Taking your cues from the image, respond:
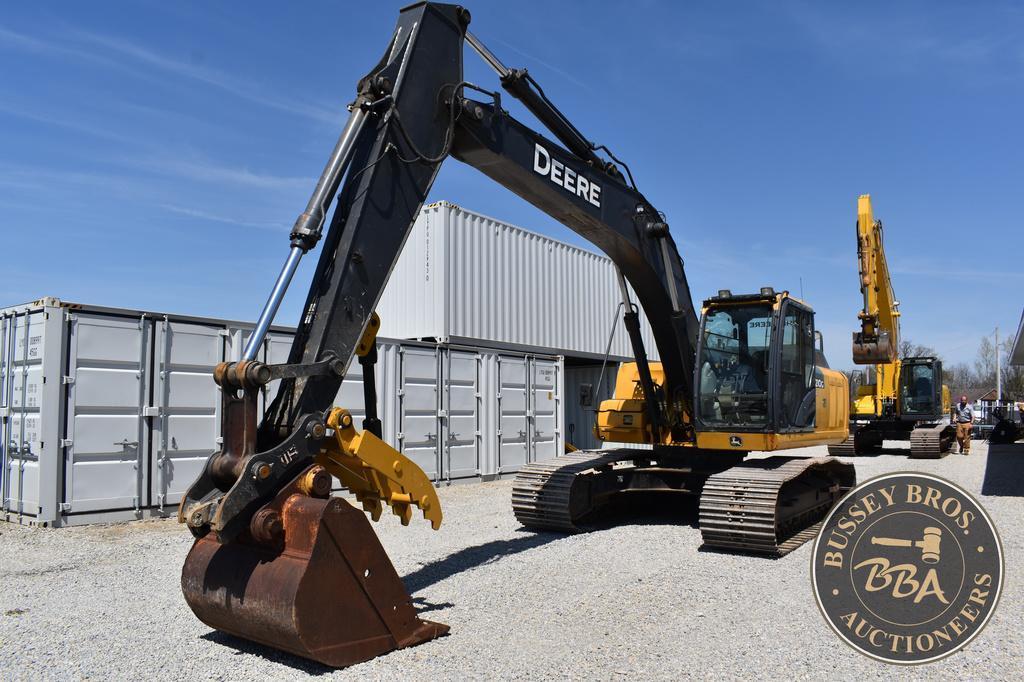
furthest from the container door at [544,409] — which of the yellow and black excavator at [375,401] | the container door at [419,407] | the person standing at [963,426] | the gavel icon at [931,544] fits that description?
the person standing at [963,426]

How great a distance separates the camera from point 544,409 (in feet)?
51.5

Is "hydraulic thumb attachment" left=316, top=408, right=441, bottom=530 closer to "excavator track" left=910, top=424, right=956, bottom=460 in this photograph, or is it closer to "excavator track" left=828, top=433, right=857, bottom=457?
"excavator track" left=828, top=433, right=857, bottom=457

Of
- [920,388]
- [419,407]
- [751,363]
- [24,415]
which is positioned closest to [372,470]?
[751,363]

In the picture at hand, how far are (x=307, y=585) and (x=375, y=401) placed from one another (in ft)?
5.56

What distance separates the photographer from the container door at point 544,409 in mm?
15328

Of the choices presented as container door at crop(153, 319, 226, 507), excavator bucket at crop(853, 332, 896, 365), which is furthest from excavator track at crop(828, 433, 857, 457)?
container door at crop(153, 319, 226, 507)

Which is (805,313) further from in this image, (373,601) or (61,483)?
(61,483)

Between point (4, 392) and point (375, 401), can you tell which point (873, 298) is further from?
point (4, 392)

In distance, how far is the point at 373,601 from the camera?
15.0 feet

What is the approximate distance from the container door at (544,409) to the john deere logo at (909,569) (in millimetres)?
11005

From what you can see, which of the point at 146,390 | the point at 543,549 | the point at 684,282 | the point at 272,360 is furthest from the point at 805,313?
the point at 146,390

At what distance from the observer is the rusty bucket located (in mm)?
4238

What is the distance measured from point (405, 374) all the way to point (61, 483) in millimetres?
5260

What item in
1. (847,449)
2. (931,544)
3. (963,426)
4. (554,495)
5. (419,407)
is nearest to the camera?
(931,544)
